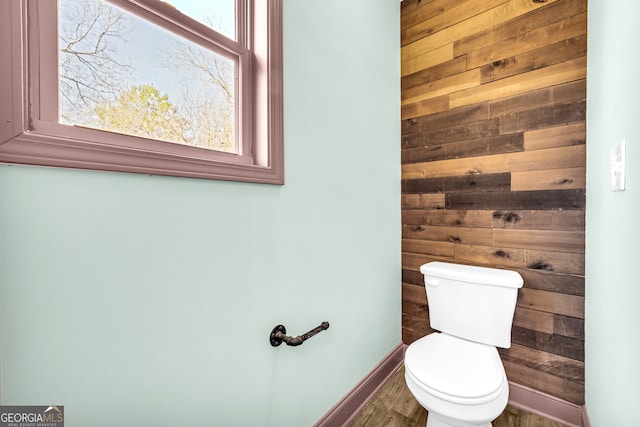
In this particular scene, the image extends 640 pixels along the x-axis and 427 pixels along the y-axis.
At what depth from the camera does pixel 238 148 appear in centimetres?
107

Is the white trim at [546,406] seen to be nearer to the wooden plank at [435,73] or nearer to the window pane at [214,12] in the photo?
the wooden plank at [435,73]

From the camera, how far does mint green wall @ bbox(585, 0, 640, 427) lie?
0.69 metres

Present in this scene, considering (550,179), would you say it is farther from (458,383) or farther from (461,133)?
(458,383)

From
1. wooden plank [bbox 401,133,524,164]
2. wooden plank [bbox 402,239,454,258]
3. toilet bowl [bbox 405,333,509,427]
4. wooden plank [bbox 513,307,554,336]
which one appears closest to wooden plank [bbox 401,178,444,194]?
wooden plank [bbox 401,133,524,164]

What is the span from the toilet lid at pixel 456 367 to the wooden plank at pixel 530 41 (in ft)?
5.25

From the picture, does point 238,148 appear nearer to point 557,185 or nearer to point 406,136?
point 406,136

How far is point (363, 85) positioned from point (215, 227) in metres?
1.22

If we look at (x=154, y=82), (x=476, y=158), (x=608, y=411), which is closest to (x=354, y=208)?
(x=476, y=158)

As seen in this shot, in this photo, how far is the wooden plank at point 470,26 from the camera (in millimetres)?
1515

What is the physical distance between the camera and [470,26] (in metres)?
1.66

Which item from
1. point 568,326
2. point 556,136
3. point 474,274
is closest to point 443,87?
point 556,136

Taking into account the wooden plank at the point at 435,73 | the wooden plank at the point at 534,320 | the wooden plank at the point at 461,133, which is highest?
the wooden plank at the point at 435,73

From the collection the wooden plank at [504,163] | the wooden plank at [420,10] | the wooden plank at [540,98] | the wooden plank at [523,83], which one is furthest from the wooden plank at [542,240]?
the wooden plank at [420,10]

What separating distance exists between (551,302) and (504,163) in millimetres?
788
